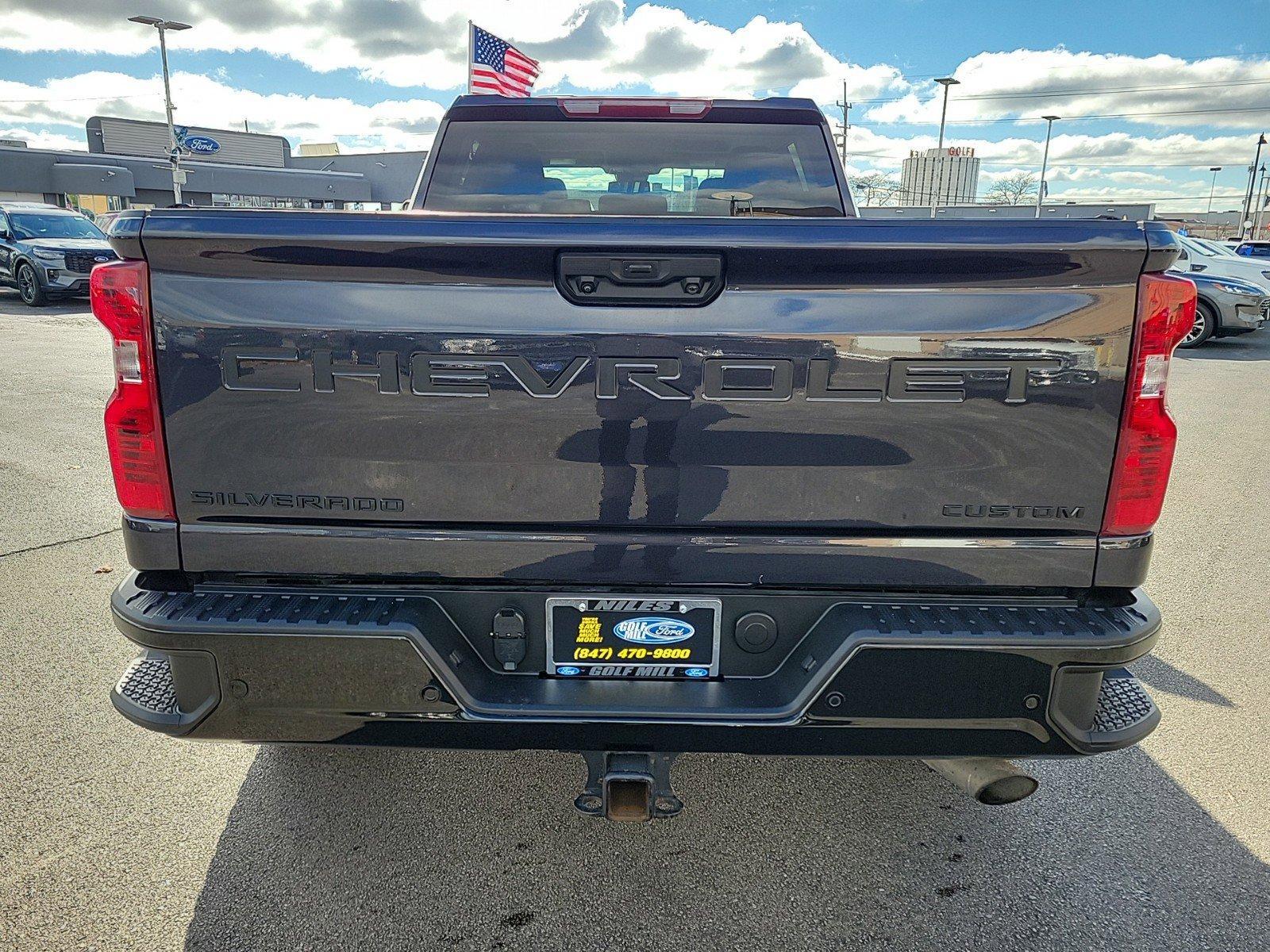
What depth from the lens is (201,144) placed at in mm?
54188

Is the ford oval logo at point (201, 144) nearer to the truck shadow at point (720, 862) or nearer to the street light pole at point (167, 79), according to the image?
the street light pole at point (167, 79)

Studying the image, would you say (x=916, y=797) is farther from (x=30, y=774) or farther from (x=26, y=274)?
(x=26, y=274)

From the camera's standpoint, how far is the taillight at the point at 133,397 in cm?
193

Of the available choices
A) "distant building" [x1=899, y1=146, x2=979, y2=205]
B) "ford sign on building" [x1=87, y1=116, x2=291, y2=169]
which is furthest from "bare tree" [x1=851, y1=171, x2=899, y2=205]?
"ford sign on building" [x1=87, y1=116, x2=291, y2=169]

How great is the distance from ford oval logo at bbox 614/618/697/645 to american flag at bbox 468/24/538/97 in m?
8.74

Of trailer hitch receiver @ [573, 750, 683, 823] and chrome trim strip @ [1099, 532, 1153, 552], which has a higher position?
chrome trim strip @ [1099, 532, 1153, 552]

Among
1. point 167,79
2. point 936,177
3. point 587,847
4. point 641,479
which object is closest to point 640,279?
point 641,479

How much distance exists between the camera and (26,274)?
1783 cm

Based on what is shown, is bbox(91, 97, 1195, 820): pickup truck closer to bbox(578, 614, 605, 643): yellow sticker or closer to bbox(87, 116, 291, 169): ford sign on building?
bbox(578, 614, 605, 643): yellow sticker

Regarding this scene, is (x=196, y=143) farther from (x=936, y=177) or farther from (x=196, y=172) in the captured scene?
(x=936, y=177)

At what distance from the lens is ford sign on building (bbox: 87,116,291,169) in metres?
54.3

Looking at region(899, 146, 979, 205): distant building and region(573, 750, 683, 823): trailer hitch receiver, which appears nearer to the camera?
region(573, 750, 683, 823): trailer hitch receiver

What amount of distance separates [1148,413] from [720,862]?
163cm

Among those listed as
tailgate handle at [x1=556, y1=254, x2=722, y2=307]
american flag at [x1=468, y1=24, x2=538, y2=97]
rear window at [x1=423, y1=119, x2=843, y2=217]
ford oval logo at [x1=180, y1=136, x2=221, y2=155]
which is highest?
ford oval logo at [x1=180, y1=136, x2=221, y2=155]
